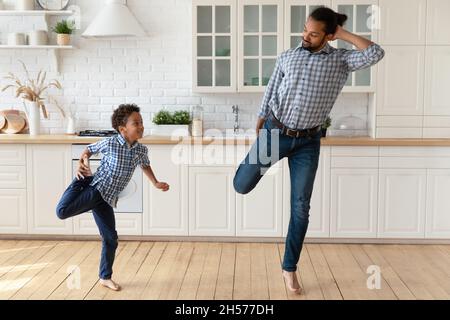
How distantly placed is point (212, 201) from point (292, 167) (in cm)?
136

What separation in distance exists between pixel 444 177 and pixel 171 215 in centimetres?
216

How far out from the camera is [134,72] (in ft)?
18.5

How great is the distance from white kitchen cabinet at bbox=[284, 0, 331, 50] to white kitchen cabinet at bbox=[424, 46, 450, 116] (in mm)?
982

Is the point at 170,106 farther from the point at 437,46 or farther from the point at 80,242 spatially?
the point at 437,46

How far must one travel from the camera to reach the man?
3613 mm

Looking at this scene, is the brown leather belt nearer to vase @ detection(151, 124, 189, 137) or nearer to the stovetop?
vase @ detection(151, 124, 189, 137)

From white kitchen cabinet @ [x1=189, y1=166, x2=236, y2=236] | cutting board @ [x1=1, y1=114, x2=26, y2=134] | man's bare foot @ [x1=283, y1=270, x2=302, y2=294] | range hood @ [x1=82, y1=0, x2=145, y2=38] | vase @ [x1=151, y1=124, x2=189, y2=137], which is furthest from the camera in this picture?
cutting board @ [x1=1, y1=114, x2=26, y2=134]

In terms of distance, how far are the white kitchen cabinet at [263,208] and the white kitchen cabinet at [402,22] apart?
1.39m

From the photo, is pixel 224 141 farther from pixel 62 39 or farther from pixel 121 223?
pixel 62 39

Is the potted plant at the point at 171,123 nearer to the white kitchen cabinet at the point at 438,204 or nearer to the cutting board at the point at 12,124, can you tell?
the cutting board at the point at 12,124

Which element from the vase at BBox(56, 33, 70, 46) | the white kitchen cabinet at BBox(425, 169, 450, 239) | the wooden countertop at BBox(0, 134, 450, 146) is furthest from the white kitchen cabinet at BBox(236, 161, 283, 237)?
the vase at BBox(56, 33, 70, 46)

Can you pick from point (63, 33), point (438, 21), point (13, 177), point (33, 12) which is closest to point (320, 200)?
point (438, 21)

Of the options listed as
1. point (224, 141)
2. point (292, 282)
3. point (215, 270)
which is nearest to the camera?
point (292, 282)

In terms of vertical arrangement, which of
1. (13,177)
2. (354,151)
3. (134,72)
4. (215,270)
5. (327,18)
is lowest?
(215,270)
